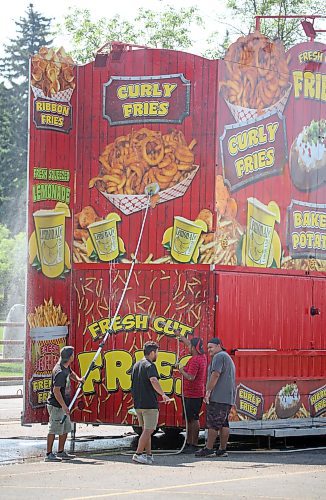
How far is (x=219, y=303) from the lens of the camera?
1803 cm

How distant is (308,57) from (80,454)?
23.7ft

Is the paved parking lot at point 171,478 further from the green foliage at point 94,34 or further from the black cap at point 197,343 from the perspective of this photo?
the green foliage at point 94,34

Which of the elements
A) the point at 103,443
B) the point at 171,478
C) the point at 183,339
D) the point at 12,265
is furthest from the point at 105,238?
the point at 12,265

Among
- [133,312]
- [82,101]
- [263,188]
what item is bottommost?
[133,312]

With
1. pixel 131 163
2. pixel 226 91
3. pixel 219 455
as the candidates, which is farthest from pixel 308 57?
pixel 219 455

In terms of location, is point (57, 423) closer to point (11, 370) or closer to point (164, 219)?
point (164, 219)

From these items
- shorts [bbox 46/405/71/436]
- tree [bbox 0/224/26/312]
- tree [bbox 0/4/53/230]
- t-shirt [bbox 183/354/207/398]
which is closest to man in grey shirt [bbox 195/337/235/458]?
t-shirt [bbox 183/354/207/398]

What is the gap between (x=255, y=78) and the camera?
18.9 m

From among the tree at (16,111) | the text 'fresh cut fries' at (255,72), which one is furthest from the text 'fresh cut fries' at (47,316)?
the tree at (16,111)

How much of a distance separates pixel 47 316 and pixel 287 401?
12.9 ft

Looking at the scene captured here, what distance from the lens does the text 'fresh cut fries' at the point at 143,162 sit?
18359 millimetres

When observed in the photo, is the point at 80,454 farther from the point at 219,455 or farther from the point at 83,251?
the point at 83,251

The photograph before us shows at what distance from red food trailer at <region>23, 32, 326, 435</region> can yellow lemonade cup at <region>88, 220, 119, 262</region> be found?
0.02 m

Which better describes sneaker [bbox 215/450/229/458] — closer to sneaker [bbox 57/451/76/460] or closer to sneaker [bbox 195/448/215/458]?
sneaker [bbox 195/448/215/458]
